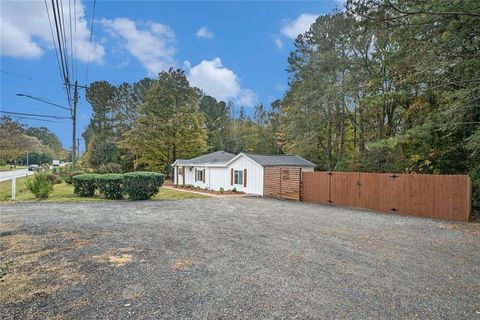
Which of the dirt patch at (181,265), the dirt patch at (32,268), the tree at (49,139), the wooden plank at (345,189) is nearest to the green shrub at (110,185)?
the dirt patch at (32,268)

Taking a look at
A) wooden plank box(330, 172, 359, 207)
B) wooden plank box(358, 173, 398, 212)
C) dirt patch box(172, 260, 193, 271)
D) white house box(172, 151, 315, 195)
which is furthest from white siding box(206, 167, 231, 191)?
dirt patch box(172, 260, 193, 271)

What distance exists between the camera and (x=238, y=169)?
20031mm

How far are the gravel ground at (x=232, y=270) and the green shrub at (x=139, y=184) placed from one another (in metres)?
5.18

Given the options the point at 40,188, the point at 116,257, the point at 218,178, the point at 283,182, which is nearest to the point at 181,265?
the point at 116,257

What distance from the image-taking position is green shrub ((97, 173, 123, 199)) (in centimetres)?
1378

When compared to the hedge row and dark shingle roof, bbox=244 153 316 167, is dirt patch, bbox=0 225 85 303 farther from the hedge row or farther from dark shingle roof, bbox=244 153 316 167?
dark shingle roof, bbox=244 153 316 167

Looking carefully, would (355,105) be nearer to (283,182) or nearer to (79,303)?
(283,182)

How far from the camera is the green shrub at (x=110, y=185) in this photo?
45.2 ft

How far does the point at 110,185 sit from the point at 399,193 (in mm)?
12984

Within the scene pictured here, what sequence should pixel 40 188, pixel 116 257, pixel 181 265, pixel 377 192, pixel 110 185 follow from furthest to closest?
pixel 110 185
pixel 40 188
pixel 377 192
pixel 116 257
pixel 181 265

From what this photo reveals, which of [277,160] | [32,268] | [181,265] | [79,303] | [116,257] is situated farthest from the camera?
[277,160]

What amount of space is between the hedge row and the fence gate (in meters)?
6.50

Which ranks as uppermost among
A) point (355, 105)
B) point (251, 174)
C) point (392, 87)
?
point (392, 87)

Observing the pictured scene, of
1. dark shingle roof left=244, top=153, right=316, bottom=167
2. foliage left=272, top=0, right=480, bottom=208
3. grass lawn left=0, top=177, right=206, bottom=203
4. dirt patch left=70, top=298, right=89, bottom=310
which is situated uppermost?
foliage left=272, top=0, right=480, bottom=208
